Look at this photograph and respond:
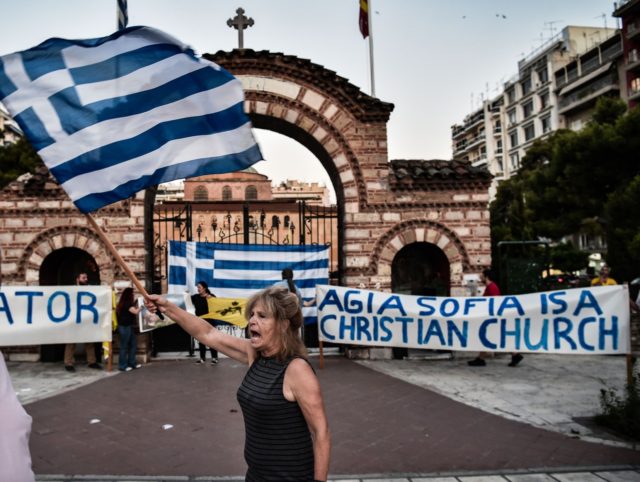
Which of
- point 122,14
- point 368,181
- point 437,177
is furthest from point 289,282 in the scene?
point 122,14

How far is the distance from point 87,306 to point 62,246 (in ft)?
6.40

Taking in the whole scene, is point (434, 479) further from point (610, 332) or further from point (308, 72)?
point (308, 72)

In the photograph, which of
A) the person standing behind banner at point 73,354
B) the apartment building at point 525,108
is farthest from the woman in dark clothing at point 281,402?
the apartment building at point 525,108

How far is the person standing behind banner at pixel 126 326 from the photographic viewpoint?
10.4 metres

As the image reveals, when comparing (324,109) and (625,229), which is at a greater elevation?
(324,109)

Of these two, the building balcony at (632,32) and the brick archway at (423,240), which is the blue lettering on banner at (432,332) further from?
the building balcony at (632,32)

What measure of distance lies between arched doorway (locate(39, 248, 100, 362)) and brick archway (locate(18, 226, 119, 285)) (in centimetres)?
19

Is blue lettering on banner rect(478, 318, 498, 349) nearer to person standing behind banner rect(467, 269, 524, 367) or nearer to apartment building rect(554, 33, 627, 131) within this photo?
person standing behind banner rect(467, 269, 524, 367)

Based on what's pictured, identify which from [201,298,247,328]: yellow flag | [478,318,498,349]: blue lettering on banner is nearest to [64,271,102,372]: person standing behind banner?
[201,298,247,328]: yellow flag

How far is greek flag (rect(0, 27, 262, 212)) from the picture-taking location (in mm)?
3770

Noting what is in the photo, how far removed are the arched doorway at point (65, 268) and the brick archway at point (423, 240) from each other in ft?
22.3

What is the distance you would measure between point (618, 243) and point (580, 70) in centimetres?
3377

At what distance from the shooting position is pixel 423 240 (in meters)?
11.9

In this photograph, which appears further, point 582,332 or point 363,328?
point 363,328
